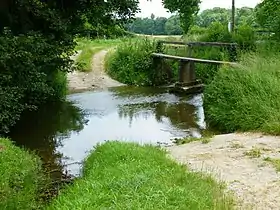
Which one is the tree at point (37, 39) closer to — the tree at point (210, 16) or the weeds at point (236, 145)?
the weeds at point (236, 145)

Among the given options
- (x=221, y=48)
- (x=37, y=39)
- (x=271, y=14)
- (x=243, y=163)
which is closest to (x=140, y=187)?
(x=243, y=163)

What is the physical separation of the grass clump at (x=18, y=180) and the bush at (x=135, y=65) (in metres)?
13.0

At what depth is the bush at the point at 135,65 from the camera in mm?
20875

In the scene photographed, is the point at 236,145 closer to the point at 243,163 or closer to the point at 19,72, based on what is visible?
the point at 243,163

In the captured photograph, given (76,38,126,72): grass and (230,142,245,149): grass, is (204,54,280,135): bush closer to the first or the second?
(230,142,245,149): grass

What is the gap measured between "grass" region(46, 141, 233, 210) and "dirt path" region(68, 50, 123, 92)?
40.7ft

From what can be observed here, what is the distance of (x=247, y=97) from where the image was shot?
35.4 ft

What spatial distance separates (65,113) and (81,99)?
298 cm

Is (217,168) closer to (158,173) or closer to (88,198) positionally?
(158,173)

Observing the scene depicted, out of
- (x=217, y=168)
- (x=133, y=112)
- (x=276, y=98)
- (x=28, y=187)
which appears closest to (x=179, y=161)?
(x=217, y=168)

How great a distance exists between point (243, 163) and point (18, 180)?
3.24 meters

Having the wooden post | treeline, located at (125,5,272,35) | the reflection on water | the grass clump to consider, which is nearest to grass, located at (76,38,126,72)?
the wooden post

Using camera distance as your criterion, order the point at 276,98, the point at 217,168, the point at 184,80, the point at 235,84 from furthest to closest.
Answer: the point at 184,80 → the point at 235,84 → the point at 276,98 → the point at 217,168

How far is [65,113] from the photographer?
45.4 feet
